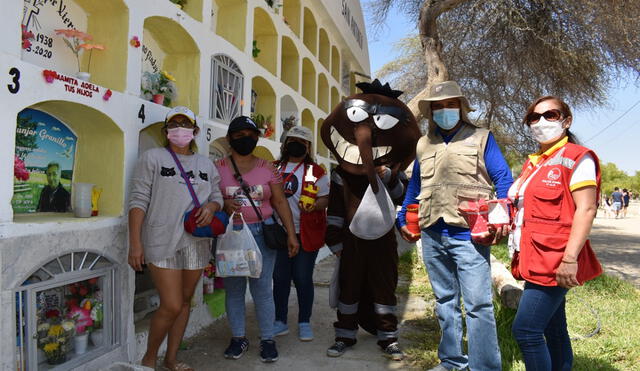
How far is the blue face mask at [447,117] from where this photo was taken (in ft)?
8.94

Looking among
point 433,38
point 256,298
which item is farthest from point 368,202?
point 433,38

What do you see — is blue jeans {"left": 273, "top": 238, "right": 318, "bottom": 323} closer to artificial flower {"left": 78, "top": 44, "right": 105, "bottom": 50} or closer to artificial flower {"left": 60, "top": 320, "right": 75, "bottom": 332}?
artificial flower {"left": 60, "top": 320, "right": 75, "bottom": 332}

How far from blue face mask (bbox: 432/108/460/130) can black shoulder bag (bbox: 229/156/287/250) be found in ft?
4.43

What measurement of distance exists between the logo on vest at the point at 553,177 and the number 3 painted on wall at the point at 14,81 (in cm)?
256

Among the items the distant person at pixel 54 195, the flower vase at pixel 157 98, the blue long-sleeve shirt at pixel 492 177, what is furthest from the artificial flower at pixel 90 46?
the blue long-sleeve shirt at pixel 492 177

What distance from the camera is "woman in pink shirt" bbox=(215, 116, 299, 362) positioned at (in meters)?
3.21

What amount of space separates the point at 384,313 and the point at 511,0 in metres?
6.56

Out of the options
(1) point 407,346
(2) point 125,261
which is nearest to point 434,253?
(1) point 407,346

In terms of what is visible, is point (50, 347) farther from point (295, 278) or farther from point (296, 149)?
point (296, 149)

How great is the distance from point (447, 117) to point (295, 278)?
1757mm

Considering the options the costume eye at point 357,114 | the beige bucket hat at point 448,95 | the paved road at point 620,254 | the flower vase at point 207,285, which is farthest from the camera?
the paved road at point 620,254

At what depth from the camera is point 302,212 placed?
11.6 ft

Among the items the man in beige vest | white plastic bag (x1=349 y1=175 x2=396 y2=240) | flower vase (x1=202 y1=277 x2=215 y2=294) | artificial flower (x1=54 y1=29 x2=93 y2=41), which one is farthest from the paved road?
artificial flower (x1=54 y1=29 x2=93 y2=41)

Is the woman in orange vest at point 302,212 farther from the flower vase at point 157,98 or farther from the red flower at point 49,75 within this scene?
the red flower at point 49,75
